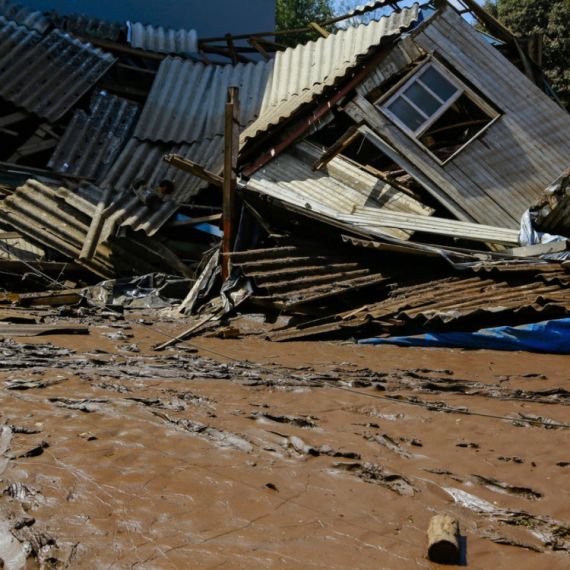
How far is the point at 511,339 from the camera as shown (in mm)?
7422

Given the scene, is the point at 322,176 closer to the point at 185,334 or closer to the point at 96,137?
the point at 185,334

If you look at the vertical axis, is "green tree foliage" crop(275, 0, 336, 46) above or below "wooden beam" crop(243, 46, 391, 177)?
above

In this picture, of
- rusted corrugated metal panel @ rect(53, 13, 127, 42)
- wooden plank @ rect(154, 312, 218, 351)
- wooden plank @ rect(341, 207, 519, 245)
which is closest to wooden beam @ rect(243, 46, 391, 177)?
wooden plank @ rect(341, 207, 519, 245)

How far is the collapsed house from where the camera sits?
895cm

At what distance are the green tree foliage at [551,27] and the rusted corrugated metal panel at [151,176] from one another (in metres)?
9.83

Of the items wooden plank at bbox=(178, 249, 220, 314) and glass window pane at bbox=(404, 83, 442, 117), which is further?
glass window pane at bbox=(404, 83, 442, 117)

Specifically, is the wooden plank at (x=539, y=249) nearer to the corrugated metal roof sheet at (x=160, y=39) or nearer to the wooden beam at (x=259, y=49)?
the wooden beam at (x=259, y=49)

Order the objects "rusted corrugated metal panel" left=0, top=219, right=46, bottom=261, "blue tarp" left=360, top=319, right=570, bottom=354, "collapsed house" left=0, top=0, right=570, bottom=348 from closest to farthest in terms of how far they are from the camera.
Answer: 1. "blue tarp" left=360, top=319, right=570, bottom=354
2. "collapsed house" left=0, top=0, right=570, bottom=348
3. "rusted corrugated metal panel" left=0, top=219, right=46, bottom=261

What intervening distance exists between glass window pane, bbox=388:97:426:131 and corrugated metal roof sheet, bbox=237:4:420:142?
3.42 feet

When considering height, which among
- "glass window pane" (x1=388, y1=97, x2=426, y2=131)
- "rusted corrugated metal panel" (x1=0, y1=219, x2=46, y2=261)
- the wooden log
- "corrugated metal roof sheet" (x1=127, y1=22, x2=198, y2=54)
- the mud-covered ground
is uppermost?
"corrugated metal roof sheet" (x1=127, y1=22, x2=198, y2=54)

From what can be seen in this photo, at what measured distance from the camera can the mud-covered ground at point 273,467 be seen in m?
2.97

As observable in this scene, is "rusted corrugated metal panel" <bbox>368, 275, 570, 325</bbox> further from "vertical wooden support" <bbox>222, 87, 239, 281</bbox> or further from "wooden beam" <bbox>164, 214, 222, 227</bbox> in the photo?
"wooden beam" <bbox>164, 214, 222, 227</bbox>

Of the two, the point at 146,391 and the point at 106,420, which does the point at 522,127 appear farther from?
the point at 106,420

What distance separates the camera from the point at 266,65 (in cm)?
1518
